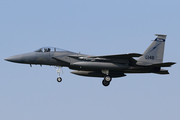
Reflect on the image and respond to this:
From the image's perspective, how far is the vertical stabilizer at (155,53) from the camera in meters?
25.2

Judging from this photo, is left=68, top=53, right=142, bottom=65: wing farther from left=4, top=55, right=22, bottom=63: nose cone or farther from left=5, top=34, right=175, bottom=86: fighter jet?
left=4, top=55, right=22, bottom=63: nose cone

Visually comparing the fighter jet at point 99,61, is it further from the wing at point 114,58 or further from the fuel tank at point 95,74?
the fuel tank at point 95,74

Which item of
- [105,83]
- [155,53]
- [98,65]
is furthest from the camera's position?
[155,53]

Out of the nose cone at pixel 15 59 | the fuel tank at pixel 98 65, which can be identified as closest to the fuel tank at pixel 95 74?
the fuel tank at pixel 98 65

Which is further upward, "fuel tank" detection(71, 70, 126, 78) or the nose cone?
the nose cone

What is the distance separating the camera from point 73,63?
23766 mm

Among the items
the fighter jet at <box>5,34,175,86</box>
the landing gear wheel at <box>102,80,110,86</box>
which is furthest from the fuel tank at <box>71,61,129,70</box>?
the landing gear wheel at <box>102,80,110,86</box>

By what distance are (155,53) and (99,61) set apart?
188 inches

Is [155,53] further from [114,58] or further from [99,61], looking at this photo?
[99,61]

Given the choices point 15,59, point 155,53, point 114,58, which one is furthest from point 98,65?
point 15,59

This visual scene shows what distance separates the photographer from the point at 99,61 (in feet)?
77.9

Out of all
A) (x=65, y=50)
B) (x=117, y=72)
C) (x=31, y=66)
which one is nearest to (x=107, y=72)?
(x=117, y=72)

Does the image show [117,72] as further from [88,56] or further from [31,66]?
[31,66]

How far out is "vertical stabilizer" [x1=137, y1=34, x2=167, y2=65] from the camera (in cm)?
2520
